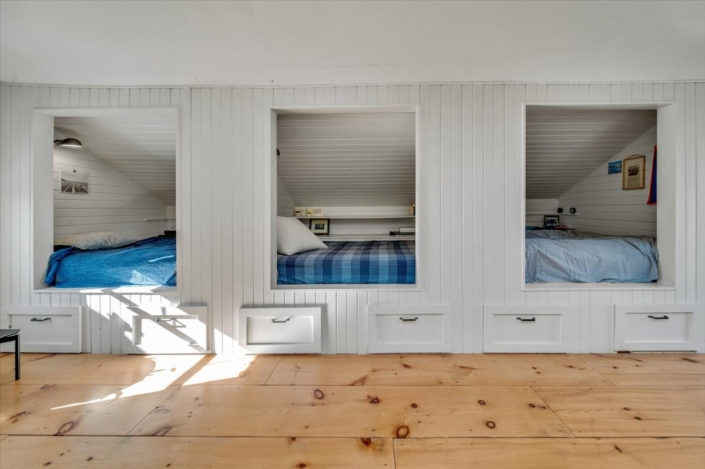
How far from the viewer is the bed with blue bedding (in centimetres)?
265

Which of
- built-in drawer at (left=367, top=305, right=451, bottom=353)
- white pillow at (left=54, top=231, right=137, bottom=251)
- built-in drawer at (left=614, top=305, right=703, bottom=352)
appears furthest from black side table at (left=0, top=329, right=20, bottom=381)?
built-in drawer at (left=614, top=305, right=703, bottom=352)

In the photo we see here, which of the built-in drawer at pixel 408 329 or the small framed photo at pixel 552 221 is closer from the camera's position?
the built-in drawer at pixel 408 329

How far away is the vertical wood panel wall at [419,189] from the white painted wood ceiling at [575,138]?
21.7 inches

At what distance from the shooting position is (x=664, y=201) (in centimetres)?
259

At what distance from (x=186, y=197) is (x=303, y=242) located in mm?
1008

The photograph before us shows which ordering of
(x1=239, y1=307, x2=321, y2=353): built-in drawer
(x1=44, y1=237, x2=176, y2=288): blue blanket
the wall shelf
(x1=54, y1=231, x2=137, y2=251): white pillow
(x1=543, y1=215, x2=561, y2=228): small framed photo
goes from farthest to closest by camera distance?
1. the wall shelf
2. (x1=543, y1=215, x2=561, y2=228): small framed photo
3. (x1=54, y1=231, x2=137, y2=251): white pillow
4. (x1=44, y1=237, x2=176, y2=288): blue blanket
5. (x1=239, y1=307, x2=321, y2=353): built-in drawer

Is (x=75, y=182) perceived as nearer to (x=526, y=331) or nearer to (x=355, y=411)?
(x=355, y=411)

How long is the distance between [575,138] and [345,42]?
2.59 m

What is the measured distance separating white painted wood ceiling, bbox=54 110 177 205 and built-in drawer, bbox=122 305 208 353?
1626 mm

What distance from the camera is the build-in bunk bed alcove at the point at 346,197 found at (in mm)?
2693

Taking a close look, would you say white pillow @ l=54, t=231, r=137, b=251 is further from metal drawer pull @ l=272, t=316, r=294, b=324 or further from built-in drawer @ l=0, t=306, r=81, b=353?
metal drawer pull @ l=272, t=316, r=294, b=324

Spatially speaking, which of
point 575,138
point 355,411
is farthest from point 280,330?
point 575,138

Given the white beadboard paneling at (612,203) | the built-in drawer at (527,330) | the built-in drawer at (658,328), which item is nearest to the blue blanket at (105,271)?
the built-in drawer at (527,330)

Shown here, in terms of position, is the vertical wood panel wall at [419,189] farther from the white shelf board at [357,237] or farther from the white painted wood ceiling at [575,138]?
the white shelf board at [357,237]
